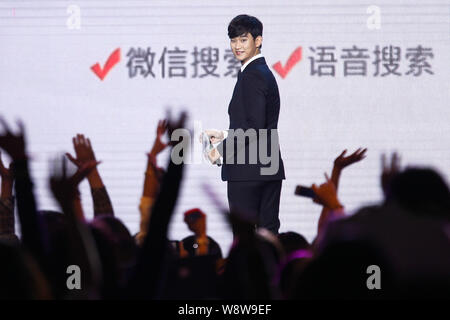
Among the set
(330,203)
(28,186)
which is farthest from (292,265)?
(28,186)

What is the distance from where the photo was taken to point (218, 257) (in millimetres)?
1659

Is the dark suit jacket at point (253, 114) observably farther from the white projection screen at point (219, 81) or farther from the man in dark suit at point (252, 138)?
the white projection screen at point (219, 81)

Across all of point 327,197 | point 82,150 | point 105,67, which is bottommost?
point 327,197

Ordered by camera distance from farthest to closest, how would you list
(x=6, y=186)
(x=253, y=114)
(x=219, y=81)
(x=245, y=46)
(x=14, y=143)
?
1. (x=219, y=81)
2. (x=245, y=46)
3. (x=253, y=114)
4. (x=6, y=186)
5. (x=14, y=143)

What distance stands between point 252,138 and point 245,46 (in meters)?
0.47

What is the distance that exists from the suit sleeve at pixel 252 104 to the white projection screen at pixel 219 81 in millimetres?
1363

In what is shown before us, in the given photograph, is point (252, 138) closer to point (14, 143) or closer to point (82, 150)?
point (82, 150)

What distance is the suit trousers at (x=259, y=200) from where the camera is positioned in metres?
3.09

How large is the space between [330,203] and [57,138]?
316 cm

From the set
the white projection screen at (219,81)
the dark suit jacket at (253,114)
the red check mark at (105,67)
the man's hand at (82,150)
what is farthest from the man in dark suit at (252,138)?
the red check mark at (105,67)

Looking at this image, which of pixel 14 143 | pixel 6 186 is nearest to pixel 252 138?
pixel 6 186

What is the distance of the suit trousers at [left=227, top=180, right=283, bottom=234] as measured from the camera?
309 cm

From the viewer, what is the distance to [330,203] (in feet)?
5.59

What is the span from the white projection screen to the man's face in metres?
1.30
